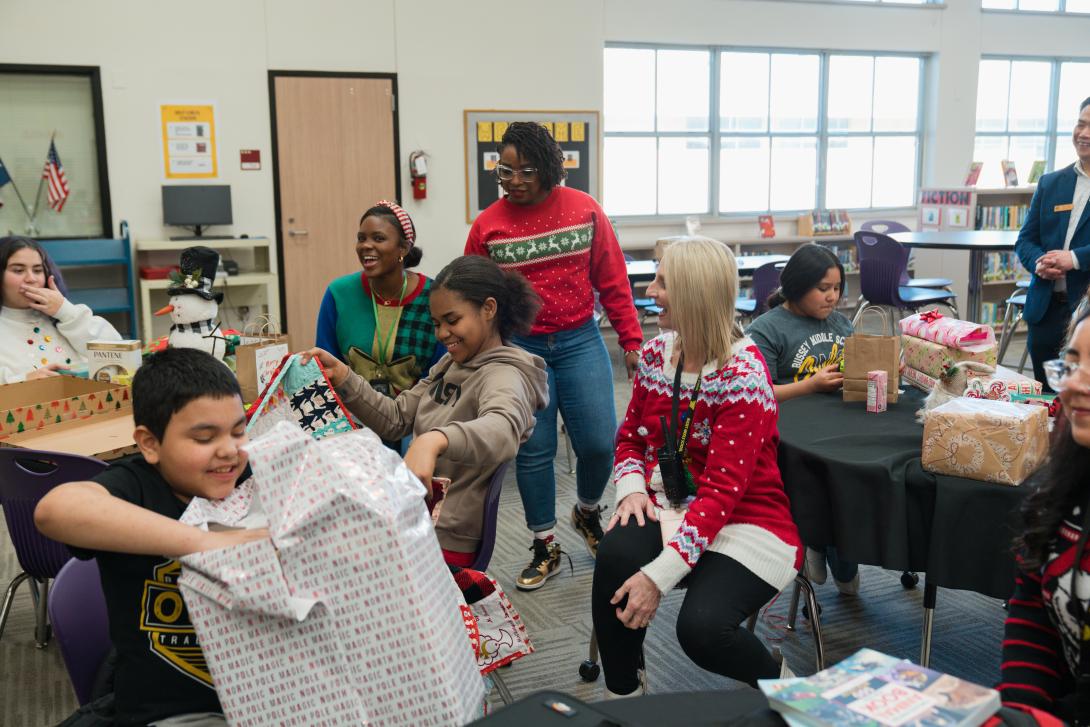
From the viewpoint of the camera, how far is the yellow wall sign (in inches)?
251

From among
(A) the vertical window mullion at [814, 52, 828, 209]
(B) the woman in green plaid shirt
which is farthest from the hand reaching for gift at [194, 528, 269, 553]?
(A) the vertical window mullion at [814, 52, 828, 209]

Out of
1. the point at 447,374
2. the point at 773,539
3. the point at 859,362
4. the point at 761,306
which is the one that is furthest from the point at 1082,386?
the point at 761,306

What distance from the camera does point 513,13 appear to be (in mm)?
7219

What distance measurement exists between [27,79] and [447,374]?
535cm

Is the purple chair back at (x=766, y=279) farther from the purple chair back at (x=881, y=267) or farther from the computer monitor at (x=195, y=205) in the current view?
the computer monitor at (x=195, y=205)

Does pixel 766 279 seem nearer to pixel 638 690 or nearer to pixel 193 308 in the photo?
pixel 193 308

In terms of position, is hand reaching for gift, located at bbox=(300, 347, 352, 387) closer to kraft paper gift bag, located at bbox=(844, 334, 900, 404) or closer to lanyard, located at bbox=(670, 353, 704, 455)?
lanyard, located at bbox=(670, 353, 704, 455)

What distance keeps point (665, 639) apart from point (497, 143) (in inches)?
209

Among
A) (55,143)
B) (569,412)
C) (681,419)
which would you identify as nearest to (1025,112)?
(569,412)

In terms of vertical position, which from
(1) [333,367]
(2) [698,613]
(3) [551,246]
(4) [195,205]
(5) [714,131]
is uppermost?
(5) [714,131]

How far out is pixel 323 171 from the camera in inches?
268

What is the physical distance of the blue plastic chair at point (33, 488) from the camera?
2.08 metres

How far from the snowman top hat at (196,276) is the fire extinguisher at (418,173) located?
414 cm

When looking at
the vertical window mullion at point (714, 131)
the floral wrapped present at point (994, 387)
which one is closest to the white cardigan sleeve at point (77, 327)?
the floral wrapped present at point (994, 387)
